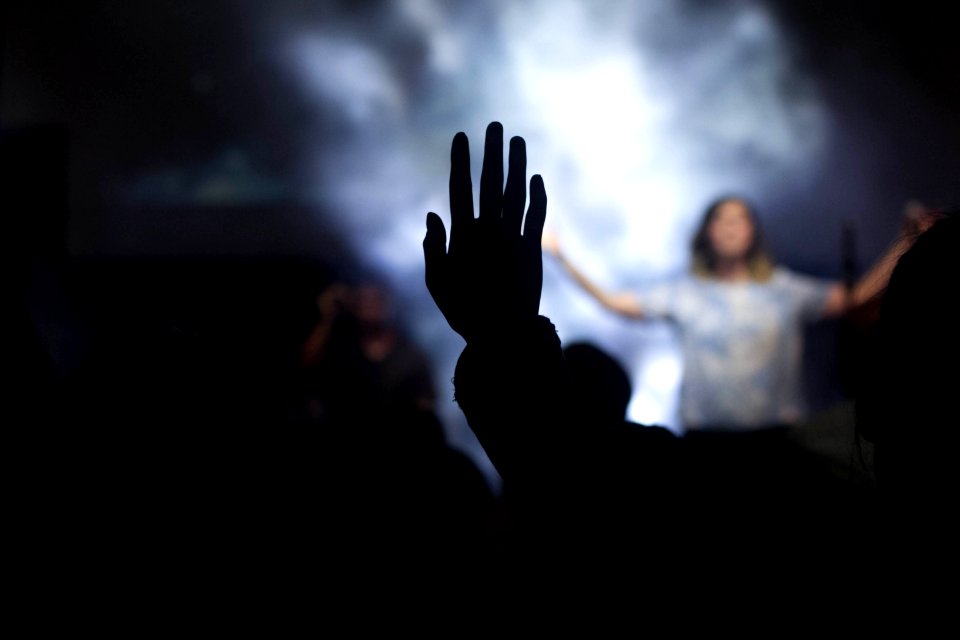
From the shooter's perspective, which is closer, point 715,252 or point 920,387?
point 920,387

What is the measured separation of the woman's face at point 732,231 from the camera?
2.91m

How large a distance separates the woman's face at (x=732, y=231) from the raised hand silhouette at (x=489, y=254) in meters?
2.45

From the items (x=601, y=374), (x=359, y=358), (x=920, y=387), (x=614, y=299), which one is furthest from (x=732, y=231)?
(x=920, y=387)

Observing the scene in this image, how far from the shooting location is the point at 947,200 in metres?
3.73

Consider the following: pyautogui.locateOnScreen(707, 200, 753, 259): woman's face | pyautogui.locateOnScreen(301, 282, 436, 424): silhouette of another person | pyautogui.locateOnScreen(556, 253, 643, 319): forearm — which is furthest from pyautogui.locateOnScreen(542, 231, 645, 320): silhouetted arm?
pyautogui.locateOnScreen(301, 282, 436, 424): silhouette of another person

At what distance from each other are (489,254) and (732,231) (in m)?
2.51

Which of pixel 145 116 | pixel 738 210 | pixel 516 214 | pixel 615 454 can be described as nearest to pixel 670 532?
pixel 615 454

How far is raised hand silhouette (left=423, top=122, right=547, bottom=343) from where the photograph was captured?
620 mm

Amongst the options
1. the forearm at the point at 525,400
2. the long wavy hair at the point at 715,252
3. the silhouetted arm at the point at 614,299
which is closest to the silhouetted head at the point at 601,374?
the forearm at the point at 525,400

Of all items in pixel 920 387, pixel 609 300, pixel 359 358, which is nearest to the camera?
Result: pixel 920 387

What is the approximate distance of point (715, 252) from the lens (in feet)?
9.70

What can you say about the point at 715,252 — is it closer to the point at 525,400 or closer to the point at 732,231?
the point at 732,231

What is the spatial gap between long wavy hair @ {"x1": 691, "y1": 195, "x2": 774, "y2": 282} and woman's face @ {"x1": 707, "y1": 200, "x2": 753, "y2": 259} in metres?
0.01

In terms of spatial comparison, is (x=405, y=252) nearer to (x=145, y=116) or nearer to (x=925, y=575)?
(x=145, y=116)
